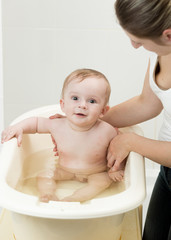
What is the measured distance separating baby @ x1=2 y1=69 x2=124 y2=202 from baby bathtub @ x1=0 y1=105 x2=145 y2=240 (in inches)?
3.5

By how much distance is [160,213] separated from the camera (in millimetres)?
1306

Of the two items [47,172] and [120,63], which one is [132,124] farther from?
[120,63]

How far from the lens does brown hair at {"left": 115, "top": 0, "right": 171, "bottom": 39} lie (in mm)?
949

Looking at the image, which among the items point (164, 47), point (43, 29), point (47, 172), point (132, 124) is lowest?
point (47, 172)

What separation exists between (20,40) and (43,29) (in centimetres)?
11

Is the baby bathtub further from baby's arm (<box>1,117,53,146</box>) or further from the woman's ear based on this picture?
the woman's ear

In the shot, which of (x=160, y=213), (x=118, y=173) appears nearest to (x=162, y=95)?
(x=118, y=173)

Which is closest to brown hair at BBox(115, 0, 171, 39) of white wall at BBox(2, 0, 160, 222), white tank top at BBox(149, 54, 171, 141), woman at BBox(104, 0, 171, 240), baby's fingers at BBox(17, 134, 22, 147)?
woman at BBox(104, 0, 171, 240)

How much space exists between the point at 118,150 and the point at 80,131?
6.3 inches

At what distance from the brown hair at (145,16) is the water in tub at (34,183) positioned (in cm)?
45

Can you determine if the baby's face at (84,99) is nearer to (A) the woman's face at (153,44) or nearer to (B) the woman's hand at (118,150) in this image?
(B) the woman's hand at (118,150)

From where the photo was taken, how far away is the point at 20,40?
192 cm

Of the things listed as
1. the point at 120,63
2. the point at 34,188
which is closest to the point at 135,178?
the point at 34,188

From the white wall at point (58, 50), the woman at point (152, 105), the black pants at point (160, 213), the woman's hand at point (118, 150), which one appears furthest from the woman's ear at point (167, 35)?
the white wall at point (58, 50)
